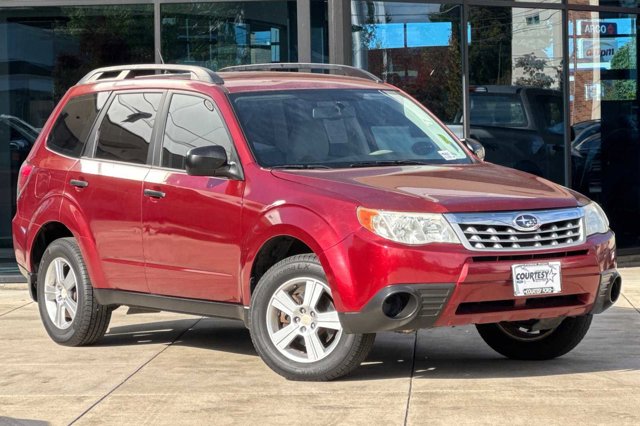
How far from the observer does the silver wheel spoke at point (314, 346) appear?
7.24m

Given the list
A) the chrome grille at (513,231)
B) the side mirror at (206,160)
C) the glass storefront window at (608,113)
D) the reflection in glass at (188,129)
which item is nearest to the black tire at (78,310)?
the reflection in glass at (188,129)

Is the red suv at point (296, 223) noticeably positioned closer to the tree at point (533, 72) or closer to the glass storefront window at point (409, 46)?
the glass storefront window at point (409, 46)

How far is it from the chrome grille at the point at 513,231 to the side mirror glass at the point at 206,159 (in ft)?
4.81

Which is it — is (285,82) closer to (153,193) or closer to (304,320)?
(153,193)

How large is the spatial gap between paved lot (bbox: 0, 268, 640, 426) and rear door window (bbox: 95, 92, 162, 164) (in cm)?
A: 131

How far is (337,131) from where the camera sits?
8156mm

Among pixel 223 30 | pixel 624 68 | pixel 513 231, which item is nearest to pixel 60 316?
pixel 513 231

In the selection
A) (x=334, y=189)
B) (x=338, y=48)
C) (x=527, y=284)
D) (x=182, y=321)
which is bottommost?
(x=182, y=321)

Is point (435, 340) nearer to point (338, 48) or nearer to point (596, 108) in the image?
point (338, 48)

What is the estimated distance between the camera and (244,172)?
303 inches

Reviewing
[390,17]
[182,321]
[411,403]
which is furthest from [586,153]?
[411,403]

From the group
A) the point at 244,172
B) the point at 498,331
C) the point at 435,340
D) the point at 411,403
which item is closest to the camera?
the point at 411,403

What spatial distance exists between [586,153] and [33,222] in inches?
291

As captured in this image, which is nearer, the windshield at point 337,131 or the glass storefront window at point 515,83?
the windshield at point 337,131
